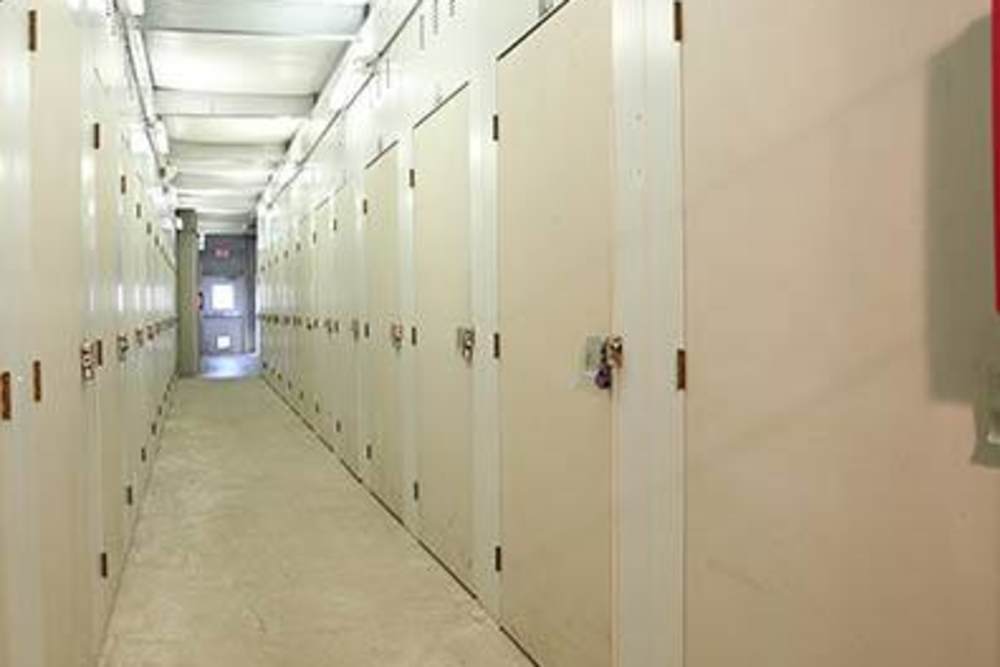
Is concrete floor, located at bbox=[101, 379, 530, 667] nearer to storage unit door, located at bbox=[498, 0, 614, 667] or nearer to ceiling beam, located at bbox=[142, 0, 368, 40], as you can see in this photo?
storage unit door, located at bbox=[498, 0, 614, 667]

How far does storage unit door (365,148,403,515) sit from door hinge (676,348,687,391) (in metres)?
3.33

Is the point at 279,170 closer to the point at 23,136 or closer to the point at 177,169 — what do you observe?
the point at 177,169

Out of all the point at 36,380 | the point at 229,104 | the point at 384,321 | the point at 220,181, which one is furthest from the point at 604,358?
the point at 220,181

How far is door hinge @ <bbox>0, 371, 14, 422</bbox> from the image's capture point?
1934 millimetres

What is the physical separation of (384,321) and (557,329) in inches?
115

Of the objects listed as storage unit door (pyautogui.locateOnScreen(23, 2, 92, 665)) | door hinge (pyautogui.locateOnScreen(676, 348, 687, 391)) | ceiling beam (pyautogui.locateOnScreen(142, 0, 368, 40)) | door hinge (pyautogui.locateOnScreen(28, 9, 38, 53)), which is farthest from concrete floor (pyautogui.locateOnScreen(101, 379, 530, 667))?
ceiling beam (pyautogui.locateOnScreen(142, 0, 368, 40))

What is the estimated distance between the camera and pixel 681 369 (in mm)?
2248

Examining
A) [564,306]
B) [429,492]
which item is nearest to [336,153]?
[429,492]

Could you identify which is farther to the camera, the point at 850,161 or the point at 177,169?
the point at 177,169

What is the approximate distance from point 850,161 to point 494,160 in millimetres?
2173

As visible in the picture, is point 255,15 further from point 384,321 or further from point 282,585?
point 282,585

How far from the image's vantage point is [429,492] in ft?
15.7

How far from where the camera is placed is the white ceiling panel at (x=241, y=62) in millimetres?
7344

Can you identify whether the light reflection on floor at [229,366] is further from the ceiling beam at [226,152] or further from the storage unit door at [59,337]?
the storage unit door at [59,337]
